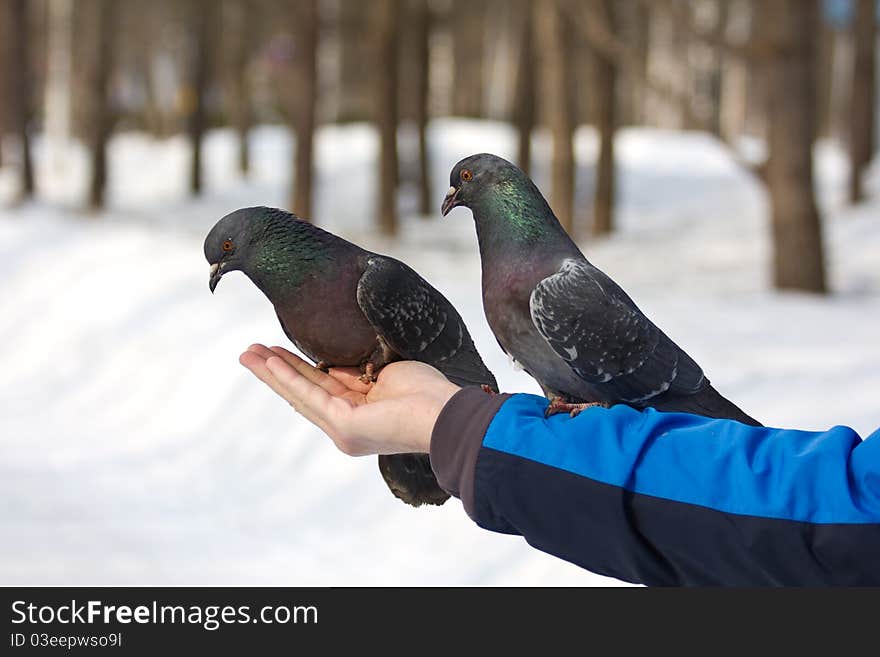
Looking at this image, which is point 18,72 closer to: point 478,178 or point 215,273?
point 215,273

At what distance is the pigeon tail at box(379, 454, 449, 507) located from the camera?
6.64ft

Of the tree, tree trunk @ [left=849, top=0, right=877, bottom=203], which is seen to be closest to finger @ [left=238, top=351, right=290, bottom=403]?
the tree

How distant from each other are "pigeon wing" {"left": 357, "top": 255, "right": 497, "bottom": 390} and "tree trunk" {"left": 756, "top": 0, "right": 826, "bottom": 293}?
7.67m

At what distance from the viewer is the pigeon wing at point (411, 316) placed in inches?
71.1

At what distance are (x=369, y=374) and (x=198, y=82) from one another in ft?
59.8

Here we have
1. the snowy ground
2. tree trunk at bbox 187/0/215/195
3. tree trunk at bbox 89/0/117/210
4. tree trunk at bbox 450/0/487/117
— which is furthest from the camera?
tree trunk at bbox 450/0/487/117

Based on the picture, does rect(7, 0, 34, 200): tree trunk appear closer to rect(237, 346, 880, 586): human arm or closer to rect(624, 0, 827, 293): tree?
rect(624, 0, 827, 293): tree

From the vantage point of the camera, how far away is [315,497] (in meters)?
5.34

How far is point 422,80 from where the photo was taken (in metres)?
16.1

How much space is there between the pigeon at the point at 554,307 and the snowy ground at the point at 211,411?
2478 mm

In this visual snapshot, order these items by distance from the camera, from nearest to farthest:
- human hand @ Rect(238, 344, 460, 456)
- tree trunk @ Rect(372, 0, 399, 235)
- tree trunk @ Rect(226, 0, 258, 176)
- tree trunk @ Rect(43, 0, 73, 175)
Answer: human hand @ Rect(238, 344, 460, 456), tree trunk @ Rect(372, 0, 399, 235), tree trunk @ Rect(43, 0, 73, 175), tree trunk @ Rect(226, 0, 258, 176)

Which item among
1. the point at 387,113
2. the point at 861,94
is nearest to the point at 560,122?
the point at 387,113

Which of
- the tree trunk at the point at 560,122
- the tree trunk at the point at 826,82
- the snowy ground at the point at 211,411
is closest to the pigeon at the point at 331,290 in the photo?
the snowy ground at the point at 211,411

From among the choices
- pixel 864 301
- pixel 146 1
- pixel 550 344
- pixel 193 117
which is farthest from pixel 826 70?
pixel 550 344
